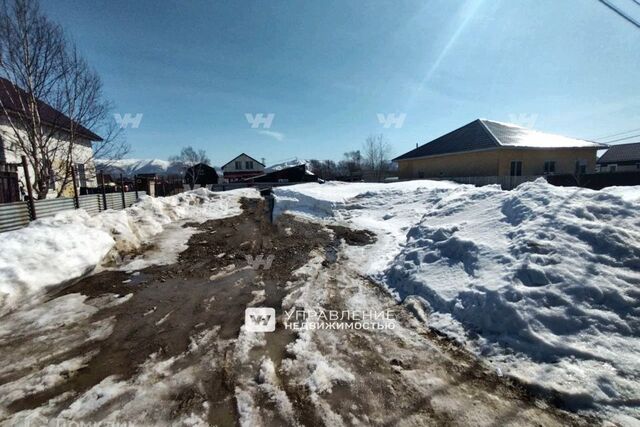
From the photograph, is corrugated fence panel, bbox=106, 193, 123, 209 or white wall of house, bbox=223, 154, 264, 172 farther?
white wall of house, bbox=223, 154, 264, 172

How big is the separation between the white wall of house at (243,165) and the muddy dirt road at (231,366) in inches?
2076

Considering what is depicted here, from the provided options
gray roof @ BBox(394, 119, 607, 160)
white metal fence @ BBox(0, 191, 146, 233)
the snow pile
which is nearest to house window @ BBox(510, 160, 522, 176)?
gray roof @ BBox(394, 119, 607, 160)

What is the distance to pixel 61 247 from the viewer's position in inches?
229

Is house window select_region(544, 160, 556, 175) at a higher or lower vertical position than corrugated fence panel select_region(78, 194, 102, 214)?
higher

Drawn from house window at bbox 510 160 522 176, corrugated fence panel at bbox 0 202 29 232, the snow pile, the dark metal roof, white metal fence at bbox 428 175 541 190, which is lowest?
the snow pile

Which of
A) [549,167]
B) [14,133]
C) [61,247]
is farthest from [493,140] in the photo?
[14,133]

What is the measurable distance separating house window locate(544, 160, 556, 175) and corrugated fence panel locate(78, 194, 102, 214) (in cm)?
2892

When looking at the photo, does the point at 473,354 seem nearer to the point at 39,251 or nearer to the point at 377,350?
the point at 377,350

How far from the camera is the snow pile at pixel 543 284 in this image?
2766 millimetres

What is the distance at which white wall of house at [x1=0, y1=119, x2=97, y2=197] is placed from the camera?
12.8 meters

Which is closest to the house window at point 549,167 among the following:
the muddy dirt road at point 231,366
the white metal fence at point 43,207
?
the muddy dirt road at point 231,366

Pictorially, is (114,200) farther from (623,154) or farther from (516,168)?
(623,154)

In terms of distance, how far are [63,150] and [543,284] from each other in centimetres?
1798

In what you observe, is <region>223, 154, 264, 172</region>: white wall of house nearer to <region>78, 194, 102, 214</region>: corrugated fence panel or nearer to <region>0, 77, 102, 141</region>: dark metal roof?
<region>0, 77, 102, 141</region>: dark metal roof
